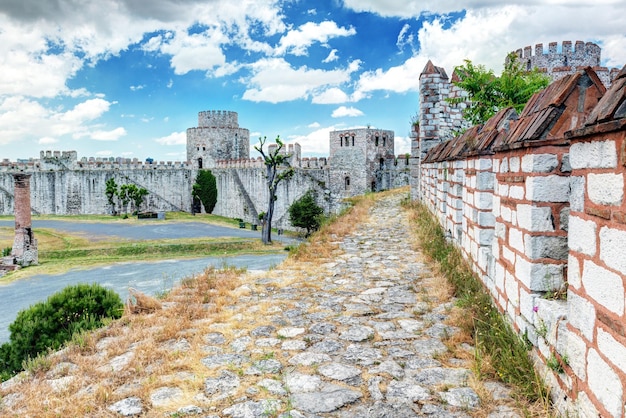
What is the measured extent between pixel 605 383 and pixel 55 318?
6.13 metres

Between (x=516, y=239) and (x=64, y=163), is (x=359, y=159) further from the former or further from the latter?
(x=516, y=239)

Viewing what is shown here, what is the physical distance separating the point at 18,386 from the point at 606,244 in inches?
159

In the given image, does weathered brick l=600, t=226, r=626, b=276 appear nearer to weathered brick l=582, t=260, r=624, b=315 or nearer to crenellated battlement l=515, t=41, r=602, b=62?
weathered brick l=582, t=260, r=624, b=315

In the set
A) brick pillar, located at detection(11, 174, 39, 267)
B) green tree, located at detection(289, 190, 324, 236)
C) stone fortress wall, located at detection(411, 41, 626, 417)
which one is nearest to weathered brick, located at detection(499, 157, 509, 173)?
stone fortress wall, located at detection(411, 41, 626, 417)

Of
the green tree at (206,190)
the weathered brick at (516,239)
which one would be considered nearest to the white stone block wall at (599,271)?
the weathered brick at (516,239)

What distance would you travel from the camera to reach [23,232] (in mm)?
20562

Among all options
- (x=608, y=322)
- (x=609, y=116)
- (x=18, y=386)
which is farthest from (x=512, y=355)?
(x=18, y=386)

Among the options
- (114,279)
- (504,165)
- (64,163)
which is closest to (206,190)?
(64,163)

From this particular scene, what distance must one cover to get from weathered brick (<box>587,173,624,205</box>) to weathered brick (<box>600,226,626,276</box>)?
13 cm

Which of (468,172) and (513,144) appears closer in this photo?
(513,144)

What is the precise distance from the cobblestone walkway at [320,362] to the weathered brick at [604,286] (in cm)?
91

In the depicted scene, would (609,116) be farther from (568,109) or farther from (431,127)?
(431,127)

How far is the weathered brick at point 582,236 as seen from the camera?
2.31m

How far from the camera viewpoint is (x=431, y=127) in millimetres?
14648
